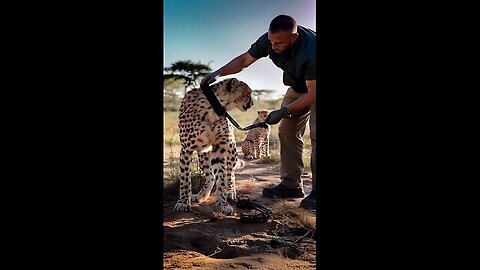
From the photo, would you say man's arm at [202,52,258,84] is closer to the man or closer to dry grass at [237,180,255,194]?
the man

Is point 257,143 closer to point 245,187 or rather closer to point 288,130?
point 245,187

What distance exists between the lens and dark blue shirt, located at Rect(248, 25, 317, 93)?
2463 mm

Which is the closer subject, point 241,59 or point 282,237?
point 282,237

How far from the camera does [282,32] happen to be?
230cm

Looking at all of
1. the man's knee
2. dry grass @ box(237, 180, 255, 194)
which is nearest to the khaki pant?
the man's knee

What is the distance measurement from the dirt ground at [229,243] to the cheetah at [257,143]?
5.44 feet

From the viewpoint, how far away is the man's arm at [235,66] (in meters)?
2.50

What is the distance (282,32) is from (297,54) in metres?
0.23

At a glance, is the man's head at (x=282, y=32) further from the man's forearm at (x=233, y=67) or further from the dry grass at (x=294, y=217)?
the dry grass at (x=294, y=217)
